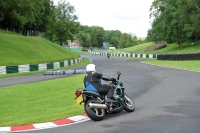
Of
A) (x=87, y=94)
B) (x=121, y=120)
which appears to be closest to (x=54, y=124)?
(x=87, y=94)

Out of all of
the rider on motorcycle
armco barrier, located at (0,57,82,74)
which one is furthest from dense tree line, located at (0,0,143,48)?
the rider on motorcycle

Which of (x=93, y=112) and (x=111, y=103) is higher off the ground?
(x=111, y=103)

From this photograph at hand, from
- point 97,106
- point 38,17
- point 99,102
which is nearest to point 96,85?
point 99,102

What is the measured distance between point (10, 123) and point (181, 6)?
200 ft

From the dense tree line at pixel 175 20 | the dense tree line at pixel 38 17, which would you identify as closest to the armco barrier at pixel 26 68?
the dense tree line at pixel 38 17

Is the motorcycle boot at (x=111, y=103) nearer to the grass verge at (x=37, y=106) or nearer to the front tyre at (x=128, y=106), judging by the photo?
the front tyre at (x=128, y=106)

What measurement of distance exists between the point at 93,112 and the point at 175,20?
199ft

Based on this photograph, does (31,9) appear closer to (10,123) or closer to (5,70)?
(5,70)

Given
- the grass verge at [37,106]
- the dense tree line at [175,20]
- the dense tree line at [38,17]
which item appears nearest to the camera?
the grass verge at [37,106]

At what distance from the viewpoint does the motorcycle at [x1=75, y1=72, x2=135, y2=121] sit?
746 cm

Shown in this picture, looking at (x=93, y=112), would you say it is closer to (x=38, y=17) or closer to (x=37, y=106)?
(x=37, y=106)

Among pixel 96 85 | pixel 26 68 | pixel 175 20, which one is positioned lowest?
pixel 26 68

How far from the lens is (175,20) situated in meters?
64.0

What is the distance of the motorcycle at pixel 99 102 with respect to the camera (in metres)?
7.46
